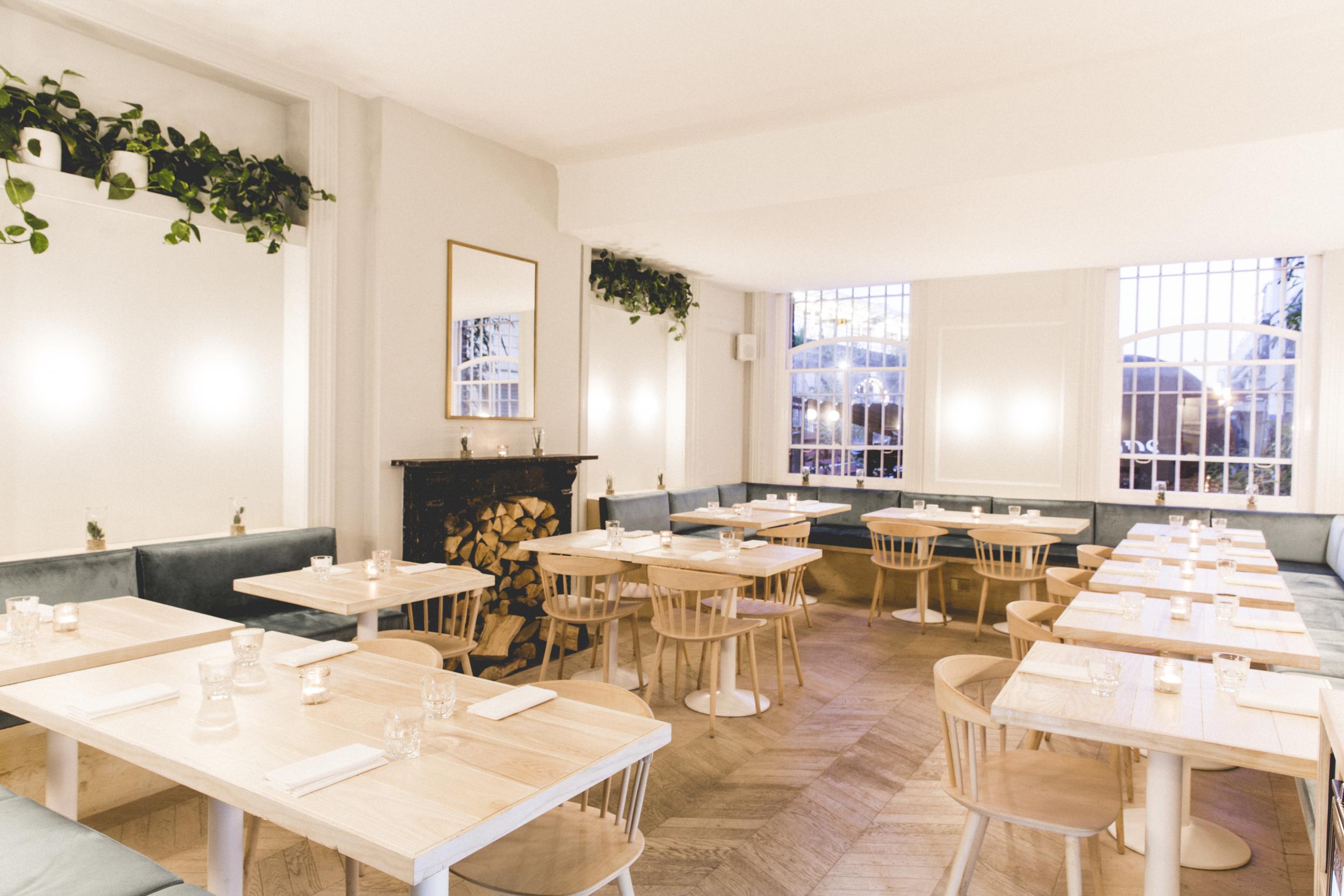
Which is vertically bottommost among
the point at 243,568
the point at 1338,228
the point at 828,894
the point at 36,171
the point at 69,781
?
the point at 828,894

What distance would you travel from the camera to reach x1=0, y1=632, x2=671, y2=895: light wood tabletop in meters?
1.46

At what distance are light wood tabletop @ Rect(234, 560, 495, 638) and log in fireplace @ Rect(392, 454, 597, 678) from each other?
0.87 meters

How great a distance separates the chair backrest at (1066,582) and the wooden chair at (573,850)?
8.23 feet

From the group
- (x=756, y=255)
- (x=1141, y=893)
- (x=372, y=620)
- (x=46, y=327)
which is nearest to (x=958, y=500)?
(x=756, y=255)

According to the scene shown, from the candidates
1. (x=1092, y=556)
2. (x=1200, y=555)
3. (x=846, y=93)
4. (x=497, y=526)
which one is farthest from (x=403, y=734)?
(x=1200, y=555)

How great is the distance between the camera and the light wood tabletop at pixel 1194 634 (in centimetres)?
282

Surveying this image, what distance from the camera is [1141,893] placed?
2.74 metres

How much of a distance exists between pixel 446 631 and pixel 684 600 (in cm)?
163

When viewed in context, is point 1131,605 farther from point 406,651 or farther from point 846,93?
point 846,93

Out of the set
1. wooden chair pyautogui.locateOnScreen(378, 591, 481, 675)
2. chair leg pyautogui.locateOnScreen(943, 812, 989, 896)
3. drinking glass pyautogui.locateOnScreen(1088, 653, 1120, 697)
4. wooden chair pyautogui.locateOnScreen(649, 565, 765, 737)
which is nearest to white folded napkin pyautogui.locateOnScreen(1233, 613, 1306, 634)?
drinking glass pyautogui.locateOnScreen(1088, 653, 1120, 697)

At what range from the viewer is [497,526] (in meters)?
5.43

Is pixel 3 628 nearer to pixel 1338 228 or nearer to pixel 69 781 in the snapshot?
pixel 69 781

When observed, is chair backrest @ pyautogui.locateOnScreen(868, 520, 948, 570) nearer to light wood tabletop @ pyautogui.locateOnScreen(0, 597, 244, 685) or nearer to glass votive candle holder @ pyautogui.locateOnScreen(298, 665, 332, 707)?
light wood tabletop @ pyautogui.locateOnScreen(0, 597, 244, 685)

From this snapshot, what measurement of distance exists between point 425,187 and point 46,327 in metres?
→ 2.15
